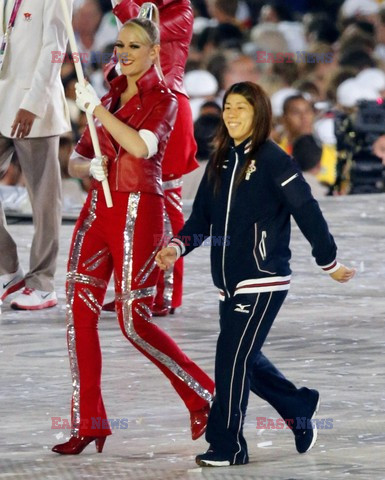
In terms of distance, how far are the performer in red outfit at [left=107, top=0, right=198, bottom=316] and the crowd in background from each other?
3961 millimetres

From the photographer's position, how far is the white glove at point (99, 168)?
6039 millimetres

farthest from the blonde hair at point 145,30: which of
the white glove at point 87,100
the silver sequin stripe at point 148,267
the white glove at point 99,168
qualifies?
the silver sequin stripe at point 148,267

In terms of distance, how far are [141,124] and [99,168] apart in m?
0.22

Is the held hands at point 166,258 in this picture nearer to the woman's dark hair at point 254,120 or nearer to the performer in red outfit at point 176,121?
the woman's dark hair at point 254,120

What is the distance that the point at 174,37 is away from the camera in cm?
796

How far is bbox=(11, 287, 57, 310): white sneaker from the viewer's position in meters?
8.42

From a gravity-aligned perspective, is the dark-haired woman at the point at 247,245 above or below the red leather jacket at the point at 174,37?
below

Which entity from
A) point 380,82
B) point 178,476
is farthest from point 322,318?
point 380,82

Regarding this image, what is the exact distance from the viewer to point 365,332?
26.0 ft

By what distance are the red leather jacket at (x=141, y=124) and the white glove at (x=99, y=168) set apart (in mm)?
35

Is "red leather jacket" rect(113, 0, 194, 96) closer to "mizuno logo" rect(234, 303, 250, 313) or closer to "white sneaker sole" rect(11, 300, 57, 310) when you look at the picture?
"white sneaker sole" rect(11, 300, 57, 310)

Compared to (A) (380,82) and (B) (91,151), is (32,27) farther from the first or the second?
(A) (380,82)

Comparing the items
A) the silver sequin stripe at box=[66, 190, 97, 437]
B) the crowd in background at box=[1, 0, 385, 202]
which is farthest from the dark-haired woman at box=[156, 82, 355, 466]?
the crowd in background at box=[1, 0, 385, 202]

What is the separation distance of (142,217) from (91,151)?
0.38 meters
